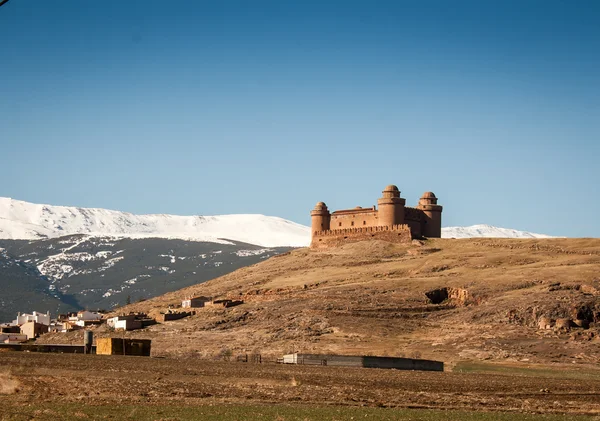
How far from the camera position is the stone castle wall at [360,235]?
122 meters

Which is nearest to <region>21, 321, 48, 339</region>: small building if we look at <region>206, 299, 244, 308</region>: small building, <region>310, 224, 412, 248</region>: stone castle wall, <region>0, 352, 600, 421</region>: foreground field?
<region>206, 299, 244, 308</region>: small building

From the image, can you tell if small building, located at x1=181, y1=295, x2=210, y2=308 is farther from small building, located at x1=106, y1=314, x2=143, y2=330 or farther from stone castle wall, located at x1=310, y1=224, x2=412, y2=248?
stone castle wall, located at x1=310, y1=224, x2=412, y2=248

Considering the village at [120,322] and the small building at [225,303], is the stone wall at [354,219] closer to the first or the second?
the village at [120,322]

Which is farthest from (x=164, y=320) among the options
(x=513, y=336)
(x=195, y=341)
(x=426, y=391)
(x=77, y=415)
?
(x=77, y=415)

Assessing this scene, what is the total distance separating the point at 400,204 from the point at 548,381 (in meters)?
68.1

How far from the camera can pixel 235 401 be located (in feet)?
129

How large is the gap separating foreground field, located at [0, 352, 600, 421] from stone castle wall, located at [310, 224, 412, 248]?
64223 millimetres

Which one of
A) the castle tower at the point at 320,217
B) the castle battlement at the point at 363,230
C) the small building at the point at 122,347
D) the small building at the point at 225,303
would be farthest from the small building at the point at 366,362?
the castle tower at the point at 320,217

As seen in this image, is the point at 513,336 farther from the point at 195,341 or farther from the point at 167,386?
the point at 167,386

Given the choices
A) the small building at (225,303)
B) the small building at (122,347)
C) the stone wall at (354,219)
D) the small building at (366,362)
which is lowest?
the small building at (366,362)

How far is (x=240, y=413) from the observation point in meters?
35.1

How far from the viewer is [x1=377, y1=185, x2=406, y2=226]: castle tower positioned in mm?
122000

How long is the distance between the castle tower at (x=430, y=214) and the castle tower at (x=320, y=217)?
12.6 m

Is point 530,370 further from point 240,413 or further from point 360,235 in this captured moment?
point 360,235
